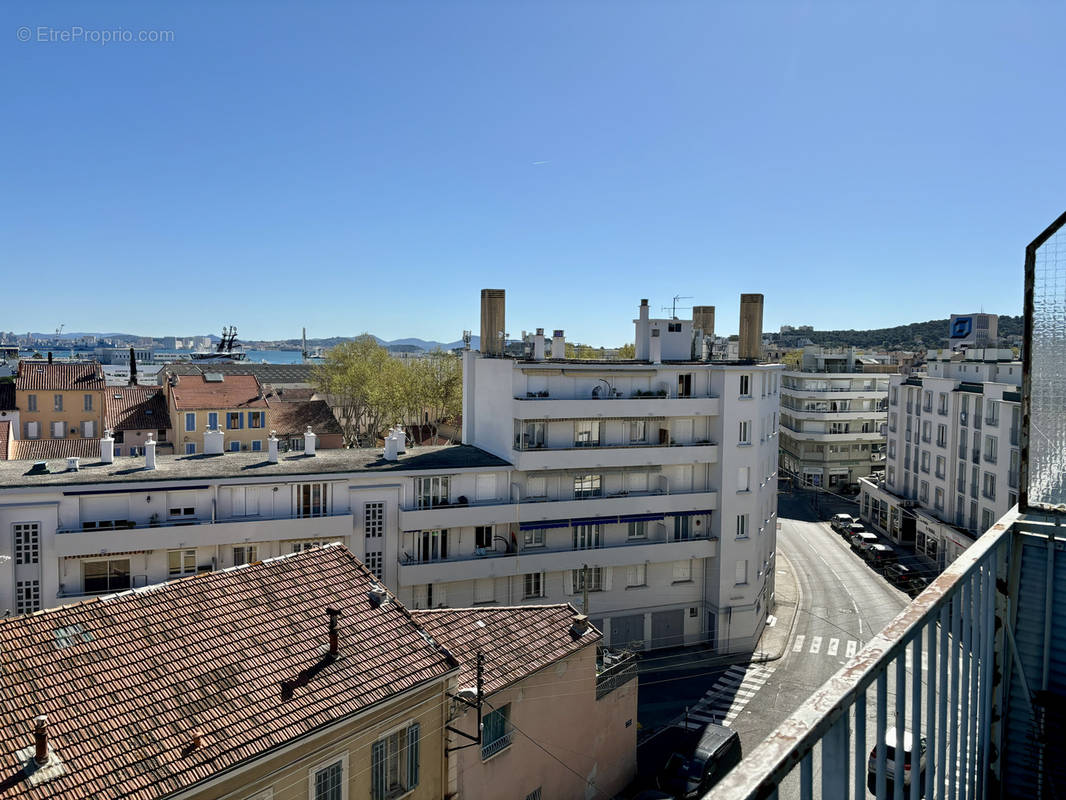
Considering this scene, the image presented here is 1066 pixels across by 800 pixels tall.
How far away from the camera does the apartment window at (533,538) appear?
34656 millimetres

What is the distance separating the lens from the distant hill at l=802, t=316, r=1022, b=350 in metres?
146

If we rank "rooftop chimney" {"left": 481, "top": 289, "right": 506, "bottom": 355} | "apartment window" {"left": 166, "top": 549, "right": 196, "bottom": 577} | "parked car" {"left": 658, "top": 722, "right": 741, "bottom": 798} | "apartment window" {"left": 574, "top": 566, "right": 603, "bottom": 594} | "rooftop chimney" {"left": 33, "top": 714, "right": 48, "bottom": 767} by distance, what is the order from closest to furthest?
"rooftop chimney" {"left": 33, "top": 714, "right": 48, "bottom": 767} → "parked car" {"left": 658, "top": 722, "right": 741, "bottom": 798} → "apartment window" {"left": 166, "top": 549, "right": 196, "bottom": 577} → "apartment window" {"left": 574, "top": 566, "right": 603, "bottom": 594} → "rooftop chimney" {"left": 481, "top": 289, "right": 506, "bottom": 355}

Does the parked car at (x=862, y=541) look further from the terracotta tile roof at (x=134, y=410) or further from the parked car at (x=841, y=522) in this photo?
the terracotta tile roof at (x=134, y=410)

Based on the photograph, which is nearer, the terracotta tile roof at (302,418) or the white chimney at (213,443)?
the white chimney at (213,443)

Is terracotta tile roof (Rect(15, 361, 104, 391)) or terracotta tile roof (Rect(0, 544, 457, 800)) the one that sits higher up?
terracotta tile roof (Rect(15, 361, 104, 391))

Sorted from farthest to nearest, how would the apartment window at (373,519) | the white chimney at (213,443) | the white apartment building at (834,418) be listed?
1. the white apartment building at (834,418)
2. the white chimney at (213,443)
3. the apartment window at (373,519)

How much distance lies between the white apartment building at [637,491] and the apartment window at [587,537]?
6 cm

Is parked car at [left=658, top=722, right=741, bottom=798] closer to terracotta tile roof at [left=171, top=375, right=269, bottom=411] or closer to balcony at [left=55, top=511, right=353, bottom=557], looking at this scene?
balcony at [left=55, top=511, right=353, bottom=557]

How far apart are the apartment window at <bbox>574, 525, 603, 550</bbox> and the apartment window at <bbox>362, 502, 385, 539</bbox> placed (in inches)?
351

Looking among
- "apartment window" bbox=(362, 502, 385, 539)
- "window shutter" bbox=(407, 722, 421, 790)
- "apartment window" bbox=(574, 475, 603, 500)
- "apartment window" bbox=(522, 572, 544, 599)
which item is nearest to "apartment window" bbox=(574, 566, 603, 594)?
"apartment window" bbox=(522, 572, 544, 599)

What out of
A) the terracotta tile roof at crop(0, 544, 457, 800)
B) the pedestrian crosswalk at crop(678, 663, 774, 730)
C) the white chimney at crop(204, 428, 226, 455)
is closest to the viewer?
the terracotta tile roof at crop(0, 544, 457, 800)

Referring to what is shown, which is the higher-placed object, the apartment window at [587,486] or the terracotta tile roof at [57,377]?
the terracotta tile roof at [57,377]

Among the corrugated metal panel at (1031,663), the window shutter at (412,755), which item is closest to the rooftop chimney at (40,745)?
the window shutter at (412,755)

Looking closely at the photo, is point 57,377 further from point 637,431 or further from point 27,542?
point 637,431
